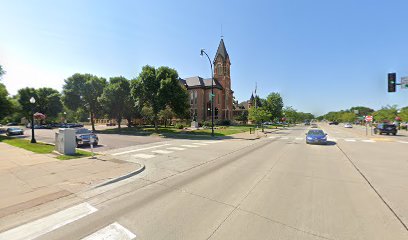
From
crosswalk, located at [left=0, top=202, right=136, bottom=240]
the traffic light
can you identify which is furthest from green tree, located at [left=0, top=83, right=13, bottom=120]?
the traffic light

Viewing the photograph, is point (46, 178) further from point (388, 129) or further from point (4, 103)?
point (388, 129)

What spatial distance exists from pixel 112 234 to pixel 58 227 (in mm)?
1278

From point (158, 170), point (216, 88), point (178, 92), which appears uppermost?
point (216, 88)

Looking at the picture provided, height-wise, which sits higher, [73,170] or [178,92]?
[178,92]

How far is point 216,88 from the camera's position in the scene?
208 feet

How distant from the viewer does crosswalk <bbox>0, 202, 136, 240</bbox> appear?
395 cm

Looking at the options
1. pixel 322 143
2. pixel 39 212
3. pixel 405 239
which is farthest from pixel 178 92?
pixel 405 239

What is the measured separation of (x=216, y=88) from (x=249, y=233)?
199 feet

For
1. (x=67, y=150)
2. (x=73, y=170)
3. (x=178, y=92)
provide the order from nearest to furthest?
(x=73, y=170) < (x=67, y=150) < (x=178, y=92)

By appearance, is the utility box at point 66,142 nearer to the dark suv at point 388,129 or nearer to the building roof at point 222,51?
the dark suv at point 388,129

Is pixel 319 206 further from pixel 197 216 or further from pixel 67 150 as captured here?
pixel 67 150

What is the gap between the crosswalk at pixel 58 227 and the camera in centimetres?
395

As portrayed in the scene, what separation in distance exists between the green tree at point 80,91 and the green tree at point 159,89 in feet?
44.4

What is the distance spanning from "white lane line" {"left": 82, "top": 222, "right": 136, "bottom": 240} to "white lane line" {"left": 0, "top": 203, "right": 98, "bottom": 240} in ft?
3.24
